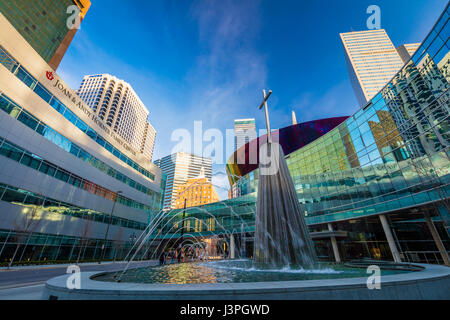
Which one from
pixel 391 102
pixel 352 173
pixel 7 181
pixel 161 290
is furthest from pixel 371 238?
pixel 7 181

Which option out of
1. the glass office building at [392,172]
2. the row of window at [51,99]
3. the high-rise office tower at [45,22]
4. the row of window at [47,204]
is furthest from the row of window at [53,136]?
the high-rise office tower at [45,22]

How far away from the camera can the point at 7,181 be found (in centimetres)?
1938

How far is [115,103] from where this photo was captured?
10144cm

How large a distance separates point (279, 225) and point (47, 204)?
27621 mm

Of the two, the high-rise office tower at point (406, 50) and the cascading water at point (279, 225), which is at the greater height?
the high-rise office tower at point (406, 50)

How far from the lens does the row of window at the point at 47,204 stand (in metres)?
19.6

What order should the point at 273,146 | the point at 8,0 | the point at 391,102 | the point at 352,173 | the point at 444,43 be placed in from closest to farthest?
1. the point at 273,146
2. the point at 444,43
3. the point at 391,102
4. the point at 352,173
5. the point at 8,0

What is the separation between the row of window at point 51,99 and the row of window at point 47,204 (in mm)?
10814

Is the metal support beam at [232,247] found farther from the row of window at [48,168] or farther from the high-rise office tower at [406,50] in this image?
the high-rise office tower at [406,50]

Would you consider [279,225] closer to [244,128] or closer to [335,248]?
[335,248]

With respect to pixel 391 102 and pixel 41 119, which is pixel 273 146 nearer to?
pixel 391 102

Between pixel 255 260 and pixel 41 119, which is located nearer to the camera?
pixel 255 260
